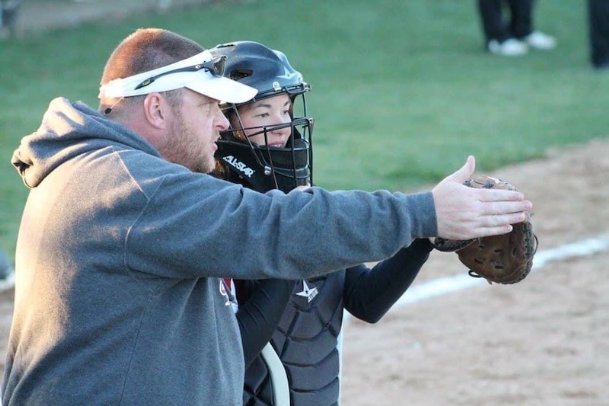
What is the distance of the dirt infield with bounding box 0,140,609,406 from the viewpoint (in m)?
5.12

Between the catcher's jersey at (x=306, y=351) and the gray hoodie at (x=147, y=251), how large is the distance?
0.66 metres

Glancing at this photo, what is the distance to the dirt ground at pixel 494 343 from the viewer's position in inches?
202

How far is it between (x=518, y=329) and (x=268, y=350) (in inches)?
112

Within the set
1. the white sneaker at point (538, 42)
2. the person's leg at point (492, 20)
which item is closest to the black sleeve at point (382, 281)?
the person's leg at point (492, 20)

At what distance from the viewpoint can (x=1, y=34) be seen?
1484 centimetres

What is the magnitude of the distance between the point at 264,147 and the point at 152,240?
960 millimetres

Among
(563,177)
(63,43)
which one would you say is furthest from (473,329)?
(63,43)

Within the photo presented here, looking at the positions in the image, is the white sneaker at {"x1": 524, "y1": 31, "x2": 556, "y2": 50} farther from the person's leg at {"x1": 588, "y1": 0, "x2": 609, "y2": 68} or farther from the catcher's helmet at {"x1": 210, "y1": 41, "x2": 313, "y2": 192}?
the catcher's helmet at {"x1": 210, "y1": 41, "x2": 313, "y2": 192}

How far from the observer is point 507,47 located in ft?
46.4

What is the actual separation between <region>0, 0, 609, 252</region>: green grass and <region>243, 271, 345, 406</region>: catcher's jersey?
4.25m

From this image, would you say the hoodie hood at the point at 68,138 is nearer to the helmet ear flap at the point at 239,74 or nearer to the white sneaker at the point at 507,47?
the helmet ear flap at the point at 239,74

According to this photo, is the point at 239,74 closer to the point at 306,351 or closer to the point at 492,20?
the point at 306,351

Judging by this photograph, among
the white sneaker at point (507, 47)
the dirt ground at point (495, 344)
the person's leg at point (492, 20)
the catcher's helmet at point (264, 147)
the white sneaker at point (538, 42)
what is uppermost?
the catcher's helmet at point (264, 147)

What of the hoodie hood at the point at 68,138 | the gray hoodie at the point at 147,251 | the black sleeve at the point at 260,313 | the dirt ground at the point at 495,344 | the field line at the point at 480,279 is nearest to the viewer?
the gray hoodie at the point at 147,251
